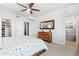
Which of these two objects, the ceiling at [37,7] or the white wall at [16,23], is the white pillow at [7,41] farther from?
the ceiling at [37,7]

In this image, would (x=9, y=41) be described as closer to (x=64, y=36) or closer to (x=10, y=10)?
(x=10, y=10)

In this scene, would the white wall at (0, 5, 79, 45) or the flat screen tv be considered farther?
the flat screen tv

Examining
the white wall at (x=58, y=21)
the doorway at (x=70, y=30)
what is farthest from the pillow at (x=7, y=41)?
the doorway at (x=70, y=30)

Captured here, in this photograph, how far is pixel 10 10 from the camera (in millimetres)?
1667

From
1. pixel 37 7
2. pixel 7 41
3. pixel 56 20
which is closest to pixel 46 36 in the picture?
pixel 56 20

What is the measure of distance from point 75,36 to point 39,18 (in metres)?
0.74

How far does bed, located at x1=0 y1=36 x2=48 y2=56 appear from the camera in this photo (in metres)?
1.50

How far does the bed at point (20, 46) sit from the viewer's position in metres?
1.50

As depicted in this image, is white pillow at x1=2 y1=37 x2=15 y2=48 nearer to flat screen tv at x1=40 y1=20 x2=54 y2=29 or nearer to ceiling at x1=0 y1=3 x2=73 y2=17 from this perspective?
ceiling at x1=0 y1=3 x2=73 y2=17

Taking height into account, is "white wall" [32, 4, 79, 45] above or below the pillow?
above

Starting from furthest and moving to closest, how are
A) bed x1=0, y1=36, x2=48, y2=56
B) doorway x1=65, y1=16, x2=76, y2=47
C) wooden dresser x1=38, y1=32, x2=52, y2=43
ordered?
wooden dresser x1=38, y1=32, x2=52, y2=43 < doorway x1=65, y1=16, x2=76, y2=47 < bed x1=0, y1=36, x2=48, y2=56

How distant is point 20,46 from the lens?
5.32 ft

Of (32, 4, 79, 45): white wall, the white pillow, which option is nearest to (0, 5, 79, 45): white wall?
(32, 4, 79, 45): white wall

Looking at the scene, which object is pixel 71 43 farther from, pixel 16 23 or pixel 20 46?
pixel 16 23
